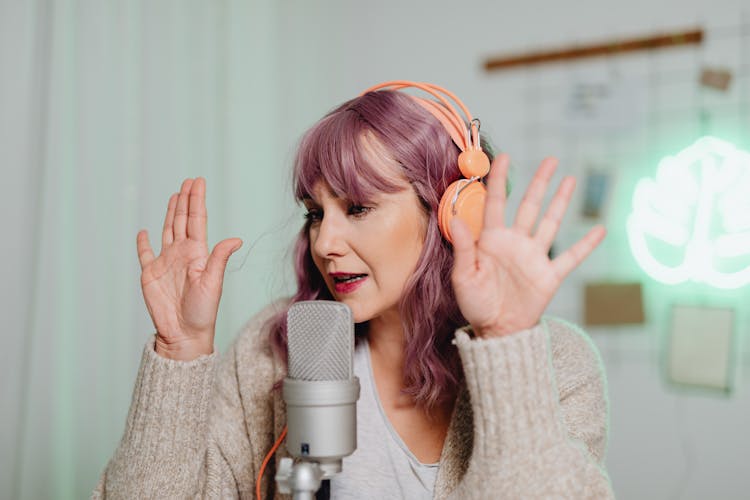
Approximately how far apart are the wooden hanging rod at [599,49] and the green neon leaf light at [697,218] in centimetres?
32

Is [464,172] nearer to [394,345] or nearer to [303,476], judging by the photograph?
[394,345]

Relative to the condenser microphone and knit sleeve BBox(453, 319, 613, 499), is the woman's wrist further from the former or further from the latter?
knit sleeve BBox(453, 319, 613, 499)

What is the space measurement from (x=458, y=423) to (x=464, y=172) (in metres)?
0.39

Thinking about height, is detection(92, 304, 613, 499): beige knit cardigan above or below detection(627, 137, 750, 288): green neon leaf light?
below

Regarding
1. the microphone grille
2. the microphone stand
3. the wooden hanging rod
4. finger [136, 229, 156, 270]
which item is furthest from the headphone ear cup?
the wooden hanging rod

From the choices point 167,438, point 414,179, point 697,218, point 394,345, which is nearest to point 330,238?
point 414,179

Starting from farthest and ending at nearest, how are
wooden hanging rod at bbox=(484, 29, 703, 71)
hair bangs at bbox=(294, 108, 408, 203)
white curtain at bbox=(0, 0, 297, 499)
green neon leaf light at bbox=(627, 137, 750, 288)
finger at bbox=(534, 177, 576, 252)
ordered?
wooden hanging rod at bbox=(484, 29, 703, 71) < green neon leaf light at bbox=(627, 137, 750, 288) < white curtain at bbox=(0, 0, 297, 499) < hair bangs at bbox=(294, 108, 408, 203) < finger at bbox=(534, 177, 576, 252)

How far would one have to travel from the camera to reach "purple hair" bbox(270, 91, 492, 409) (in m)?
1.00

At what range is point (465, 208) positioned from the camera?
88 cm

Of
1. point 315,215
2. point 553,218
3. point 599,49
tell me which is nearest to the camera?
point 553,218

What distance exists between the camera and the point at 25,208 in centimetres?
118

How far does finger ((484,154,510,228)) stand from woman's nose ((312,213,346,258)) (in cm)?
30

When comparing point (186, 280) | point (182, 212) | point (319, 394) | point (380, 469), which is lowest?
point (380, 469)

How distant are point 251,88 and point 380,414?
114 centimetres
